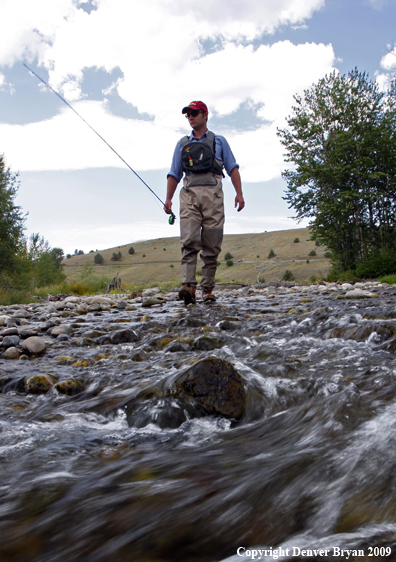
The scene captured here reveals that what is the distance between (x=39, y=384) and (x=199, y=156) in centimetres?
489

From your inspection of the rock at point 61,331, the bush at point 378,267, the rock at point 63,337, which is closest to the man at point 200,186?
the rock at point 61,331

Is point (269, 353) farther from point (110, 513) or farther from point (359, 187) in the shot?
point (359, 187)

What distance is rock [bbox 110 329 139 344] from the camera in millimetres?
4305

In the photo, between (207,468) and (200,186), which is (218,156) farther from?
(207,468)

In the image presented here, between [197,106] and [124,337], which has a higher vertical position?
[197,106]

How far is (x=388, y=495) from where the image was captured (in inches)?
45.3

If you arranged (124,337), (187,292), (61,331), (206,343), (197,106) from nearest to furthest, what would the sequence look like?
(206,343) < (124,337) < (61,331) < (197,106) < (187,292)

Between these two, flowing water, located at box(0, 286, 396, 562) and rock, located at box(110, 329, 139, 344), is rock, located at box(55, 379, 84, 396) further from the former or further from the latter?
rock, located at box(110, 329, 139, 344)

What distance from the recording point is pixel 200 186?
6652 mm

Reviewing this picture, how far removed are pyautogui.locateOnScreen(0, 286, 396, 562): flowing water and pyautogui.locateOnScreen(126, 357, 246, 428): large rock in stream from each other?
21 millimetres

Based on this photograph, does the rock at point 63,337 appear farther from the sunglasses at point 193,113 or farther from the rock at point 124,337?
the sunglasses at point 193,113

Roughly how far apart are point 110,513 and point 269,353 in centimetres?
222

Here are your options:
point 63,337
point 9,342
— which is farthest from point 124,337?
point 9,342

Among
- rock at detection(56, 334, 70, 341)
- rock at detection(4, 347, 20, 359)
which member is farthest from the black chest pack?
rock at detection(4, 347, 20, 359)
